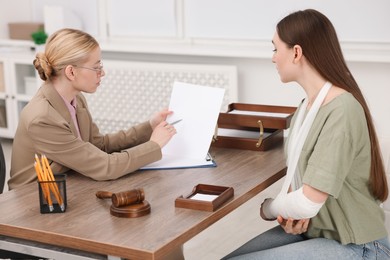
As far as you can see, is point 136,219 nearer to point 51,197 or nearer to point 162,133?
point 51,197

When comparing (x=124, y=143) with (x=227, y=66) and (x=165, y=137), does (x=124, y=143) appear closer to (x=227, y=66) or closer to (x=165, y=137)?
(x=165, y=137)

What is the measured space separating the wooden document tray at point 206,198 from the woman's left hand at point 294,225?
0.21 m

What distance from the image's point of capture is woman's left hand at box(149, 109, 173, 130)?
2.75 meters

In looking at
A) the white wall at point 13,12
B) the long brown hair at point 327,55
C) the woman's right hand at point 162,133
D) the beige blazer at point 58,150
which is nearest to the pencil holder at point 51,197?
Result: the beige blazer at point 58,150

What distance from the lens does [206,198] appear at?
2.18m

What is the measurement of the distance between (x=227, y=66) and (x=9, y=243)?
3.15 meters

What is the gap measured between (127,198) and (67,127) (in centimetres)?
57

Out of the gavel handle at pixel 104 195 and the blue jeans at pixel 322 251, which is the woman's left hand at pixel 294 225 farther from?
the gavel handle at pixel 104 195

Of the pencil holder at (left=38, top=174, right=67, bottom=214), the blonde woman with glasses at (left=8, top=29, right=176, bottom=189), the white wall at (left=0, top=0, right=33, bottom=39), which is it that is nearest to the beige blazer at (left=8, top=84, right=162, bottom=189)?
the blonde woman with glasses at (left=8, top=29, right=176, bottom=189)

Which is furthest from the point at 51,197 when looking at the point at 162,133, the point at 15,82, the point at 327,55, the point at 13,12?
the point at 13,12

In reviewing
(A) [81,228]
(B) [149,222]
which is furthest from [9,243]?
(B) [149,222]

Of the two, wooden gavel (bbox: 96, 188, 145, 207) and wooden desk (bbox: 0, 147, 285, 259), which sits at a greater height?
wooden gavel (bbox: 96, 188, 145, 207)

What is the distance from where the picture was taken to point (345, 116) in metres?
2.11

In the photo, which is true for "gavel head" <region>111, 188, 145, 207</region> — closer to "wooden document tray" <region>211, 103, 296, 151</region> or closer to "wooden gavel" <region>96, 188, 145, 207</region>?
"wooden gavel" <region>96, 188, 145, 207</region>
